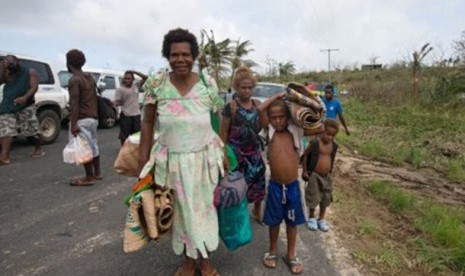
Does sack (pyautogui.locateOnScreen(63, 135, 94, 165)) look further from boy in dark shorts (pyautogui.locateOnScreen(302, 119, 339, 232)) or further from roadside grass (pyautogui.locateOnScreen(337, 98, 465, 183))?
roadside grass (pyautogui.locateOnScreen(337, 98, 465, 183))

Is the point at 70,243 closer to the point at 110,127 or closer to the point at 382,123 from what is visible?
the point at 110,127

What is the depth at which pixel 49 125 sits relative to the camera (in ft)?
26.2

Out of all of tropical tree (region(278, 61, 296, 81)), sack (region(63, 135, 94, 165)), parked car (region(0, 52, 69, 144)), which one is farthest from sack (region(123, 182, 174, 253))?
tropical tree (region(278, 61, 296, 81))

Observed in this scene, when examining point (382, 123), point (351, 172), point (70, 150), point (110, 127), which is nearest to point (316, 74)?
point (382, 123)

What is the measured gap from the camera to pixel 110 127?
11023 millimetres

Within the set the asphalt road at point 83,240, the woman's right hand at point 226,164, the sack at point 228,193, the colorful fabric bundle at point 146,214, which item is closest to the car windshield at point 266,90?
the asphalt road at point 83,240

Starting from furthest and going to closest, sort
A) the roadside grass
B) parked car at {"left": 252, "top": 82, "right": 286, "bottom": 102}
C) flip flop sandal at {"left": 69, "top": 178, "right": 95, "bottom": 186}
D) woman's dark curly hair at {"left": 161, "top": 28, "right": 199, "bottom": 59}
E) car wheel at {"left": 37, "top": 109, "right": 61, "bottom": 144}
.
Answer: parked car at {"left": 252, "top": 82, "right": 286, "bottom": 102} → car wheel at {"left": 37, "top": 109, "right": 61, "bottom": 144} → the roadside grass → flip flop sandal at {"left": 69, "top": 178, "right": 95, "bottom": 186} → woman's dark curly hair at {"left": 161, "top": 28, "right": 199, "bottom": 59}

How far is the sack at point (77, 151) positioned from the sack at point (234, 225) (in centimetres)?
291

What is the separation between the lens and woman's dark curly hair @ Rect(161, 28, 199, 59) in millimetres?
2492

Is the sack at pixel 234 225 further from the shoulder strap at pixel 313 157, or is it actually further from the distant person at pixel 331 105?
the distant person at pixel 331 105

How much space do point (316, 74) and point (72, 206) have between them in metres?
37.5

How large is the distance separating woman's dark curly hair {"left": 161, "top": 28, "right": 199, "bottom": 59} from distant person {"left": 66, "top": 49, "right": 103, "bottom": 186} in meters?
2.69

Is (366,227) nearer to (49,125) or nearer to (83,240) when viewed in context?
(83,240)

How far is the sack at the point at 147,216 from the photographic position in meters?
2.39
